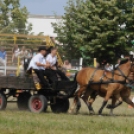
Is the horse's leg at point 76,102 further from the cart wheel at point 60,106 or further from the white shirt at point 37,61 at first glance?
the white shirt at point 37,61

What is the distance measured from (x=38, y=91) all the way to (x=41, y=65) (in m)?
1.02

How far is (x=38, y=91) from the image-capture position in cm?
1758

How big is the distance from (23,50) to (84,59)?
1867 cm

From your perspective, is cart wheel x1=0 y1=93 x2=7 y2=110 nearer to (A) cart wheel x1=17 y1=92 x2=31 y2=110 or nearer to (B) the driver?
(A) cart wheel x1=17 y1=92 x2=31 y2=110

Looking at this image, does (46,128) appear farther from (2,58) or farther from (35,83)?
(2,58)

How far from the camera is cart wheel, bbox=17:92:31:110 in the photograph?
1859 centimetres

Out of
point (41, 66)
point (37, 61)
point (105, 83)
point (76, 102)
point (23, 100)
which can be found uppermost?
point (37, 61)

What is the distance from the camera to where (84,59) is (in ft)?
126

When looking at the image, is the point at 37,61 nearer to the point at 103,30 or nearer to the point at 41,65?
the point at 41,65

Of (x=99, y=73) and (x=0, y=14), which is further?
(x=0, y=14)

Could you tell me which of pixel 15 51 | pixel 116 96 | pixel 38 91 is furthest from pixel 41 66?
pixel 15 51

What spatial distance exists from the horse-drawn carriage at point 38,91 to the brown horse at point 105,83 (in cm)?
32

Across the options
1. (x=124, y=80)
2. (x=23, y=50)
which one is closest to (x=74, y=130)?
(x=124, y=80)

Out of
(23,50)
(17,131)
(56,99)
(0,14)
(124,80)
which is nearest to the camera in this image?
(17,131)
